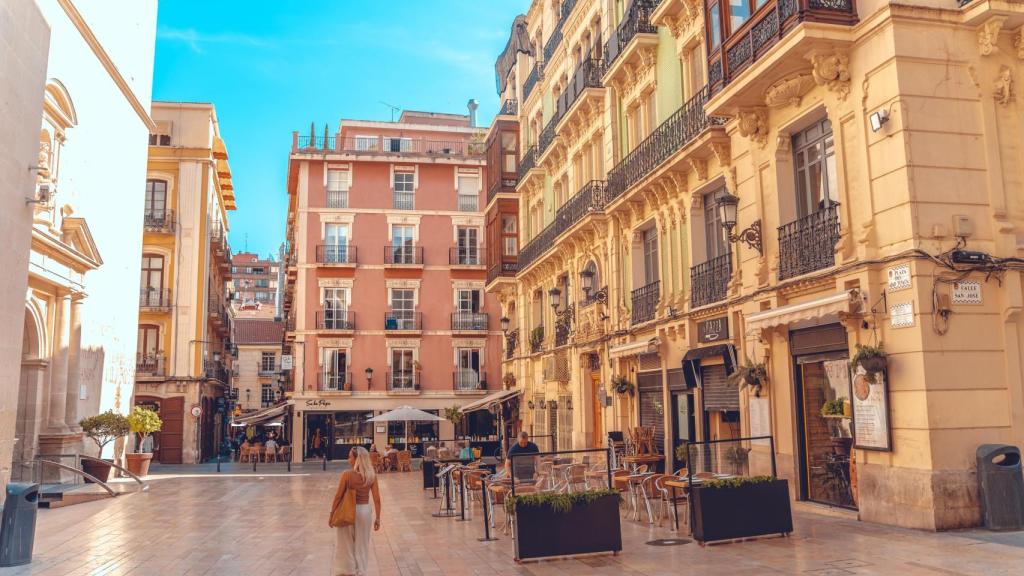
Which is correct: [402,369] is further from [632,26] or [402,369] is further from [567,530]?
[567,530]

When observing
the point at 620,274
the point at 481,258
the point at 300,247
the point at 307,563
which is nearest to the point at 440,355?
the point at 481,258

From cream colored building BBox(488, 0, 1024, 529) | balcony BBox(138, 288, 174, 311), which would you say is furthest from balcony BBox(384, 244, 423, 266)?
cream colored building BBox(488, 0, 1024, 529)

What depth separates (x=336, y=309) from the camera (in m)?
40.9

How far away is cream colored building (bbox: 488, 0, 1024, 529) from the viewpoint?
10742 millimetres

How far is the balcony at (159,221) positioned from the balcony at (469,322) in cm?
1412

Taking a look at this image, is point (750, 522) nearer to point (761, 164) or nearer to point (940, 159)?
point (940, 159)

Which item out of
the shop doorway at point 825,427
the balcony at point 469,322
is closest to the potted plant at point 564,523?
the shop doorway at point 825,427

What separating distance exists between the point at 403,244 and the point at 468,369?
24.0ft

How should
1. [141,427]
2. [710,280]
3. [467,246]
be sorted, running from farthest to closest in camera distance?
[467,246]
[141,427]
[710,280]

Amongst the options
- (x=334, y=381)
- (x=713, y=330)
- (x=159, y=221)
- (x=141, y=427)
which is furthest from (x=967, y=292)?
(x=159, y=221)

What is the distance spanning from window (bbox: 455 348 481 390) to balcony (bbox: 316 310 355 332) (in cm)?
569

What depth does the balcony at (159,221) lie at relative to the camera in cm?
3725

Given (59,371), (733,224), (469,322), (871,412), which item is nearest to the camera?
(871,412)

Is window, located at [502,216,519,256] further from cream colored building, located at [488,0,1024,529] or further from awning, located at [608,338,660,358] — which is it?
cream colored building, located at [488,0,1024,529]
